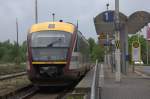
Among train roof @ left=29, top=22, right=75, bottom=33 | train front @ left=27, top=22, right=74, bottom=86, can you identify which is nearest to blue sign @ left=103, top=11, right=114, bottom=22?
train roof @ left=29, top=22, right=75, bottom=33

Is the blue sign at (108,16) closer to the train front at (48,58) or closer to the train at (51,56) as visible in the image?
the train at (51,56)

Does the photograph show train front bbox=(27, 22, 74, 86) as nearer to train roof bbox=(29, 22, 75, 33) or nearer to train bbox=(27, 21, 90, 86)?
train bbox=(27, 21, 90, 86)

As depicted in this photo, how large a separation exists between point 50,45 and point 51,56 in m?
0.68

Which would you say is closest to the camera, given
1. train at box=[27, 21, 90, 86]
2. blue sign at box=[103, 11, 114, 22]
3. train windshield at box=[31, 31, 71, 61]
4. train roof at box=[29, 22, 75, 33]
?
train at box=[27, 21, 90, 86]

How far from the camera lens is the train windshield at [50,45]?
23.6 meters

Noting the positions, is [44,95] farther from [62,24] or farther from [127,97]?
[127,97]

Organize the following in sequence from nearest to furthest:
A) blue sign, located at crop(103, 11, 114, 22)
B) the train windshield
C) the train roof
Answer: the train windshield
the train roof
blue sign, located at crop(103, 11, 114, 22)

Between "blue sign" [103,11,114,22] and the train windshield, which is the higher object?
"blue sign" [103,11,114,22]

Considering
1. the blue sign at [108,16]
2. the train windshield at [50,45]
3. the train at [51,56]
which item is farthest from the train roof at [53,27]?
the blue sign at [108,16]

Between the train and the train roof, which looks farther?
the train roof

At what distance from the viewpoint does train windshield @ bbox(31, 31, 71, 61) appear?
77.5 feet

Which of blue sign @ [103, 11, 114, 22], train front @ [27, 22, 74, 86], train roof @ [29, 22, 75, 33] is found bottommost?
train front @ [27, 22, 74, 86]

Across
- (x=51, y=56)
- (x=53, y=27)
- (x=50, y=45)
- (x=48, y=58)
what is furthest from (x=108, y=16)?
(x=48, y=58)

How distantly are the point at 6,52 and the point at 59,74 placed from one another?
91618 millimetres
